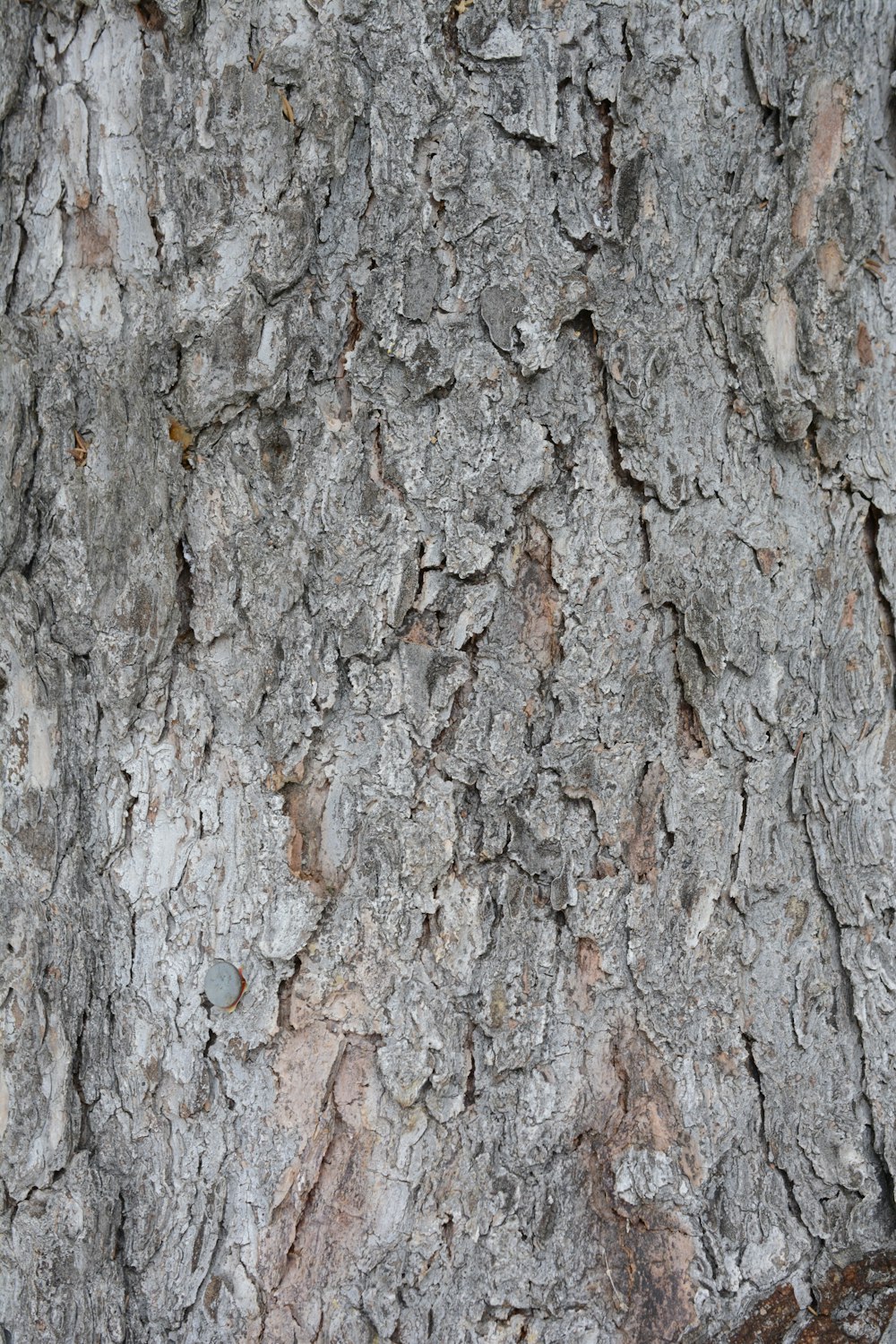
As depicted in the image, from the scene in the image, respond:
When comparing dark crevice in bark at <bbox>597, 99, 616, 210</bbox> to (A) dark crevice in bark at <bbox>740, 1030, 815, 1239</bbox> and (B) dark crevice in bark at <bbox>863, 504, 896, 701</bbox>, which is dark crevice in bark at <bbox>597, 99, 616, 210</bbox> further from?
(A) dark crevice in bark at <bbox>740, 1030, 815, 1239</bbox>

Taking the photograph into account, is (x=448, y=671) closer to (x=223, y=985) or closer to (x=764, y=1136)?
(x=223, y=985)

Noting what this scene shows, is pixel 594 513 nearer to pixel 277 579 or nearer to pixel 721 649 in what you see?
pixel 721 649

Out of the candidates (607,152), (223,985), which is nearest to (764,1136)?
(223,985)

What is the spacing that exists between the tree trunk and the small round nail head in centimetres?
2

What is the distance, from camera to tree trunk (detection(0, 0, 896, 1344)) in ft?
4.00

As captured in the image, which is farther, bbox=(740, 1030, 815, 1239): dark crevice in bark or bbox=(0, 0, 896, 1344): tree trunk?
bbox=(740, 1030, 815, 1239): dark crevice in bark

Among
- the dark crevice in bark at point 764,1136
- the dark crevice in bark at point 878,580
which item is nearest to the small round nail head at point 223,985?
the dark crevice in bark at point 764,1136

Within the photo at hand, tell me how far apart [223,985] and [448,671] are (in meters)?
0.49

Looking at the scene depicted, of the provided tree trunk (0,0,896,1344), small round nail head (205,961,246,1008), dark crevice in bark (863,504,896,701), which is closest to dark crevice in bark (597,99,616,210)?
tree trunk (0,0,896,1344)

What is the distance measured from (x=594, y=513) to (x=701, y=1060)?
713 mm

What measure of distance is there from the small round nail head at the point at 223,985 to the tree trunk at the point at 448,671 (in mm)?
17

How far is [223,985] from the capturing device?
130 centimetres

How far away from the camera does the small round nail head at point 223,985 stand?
4.25 feet

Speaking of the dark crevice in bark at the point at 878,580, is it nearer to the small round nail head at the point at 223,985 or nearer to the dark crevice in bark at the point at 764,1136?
the dark crevice in bark at the point at 764,1136
